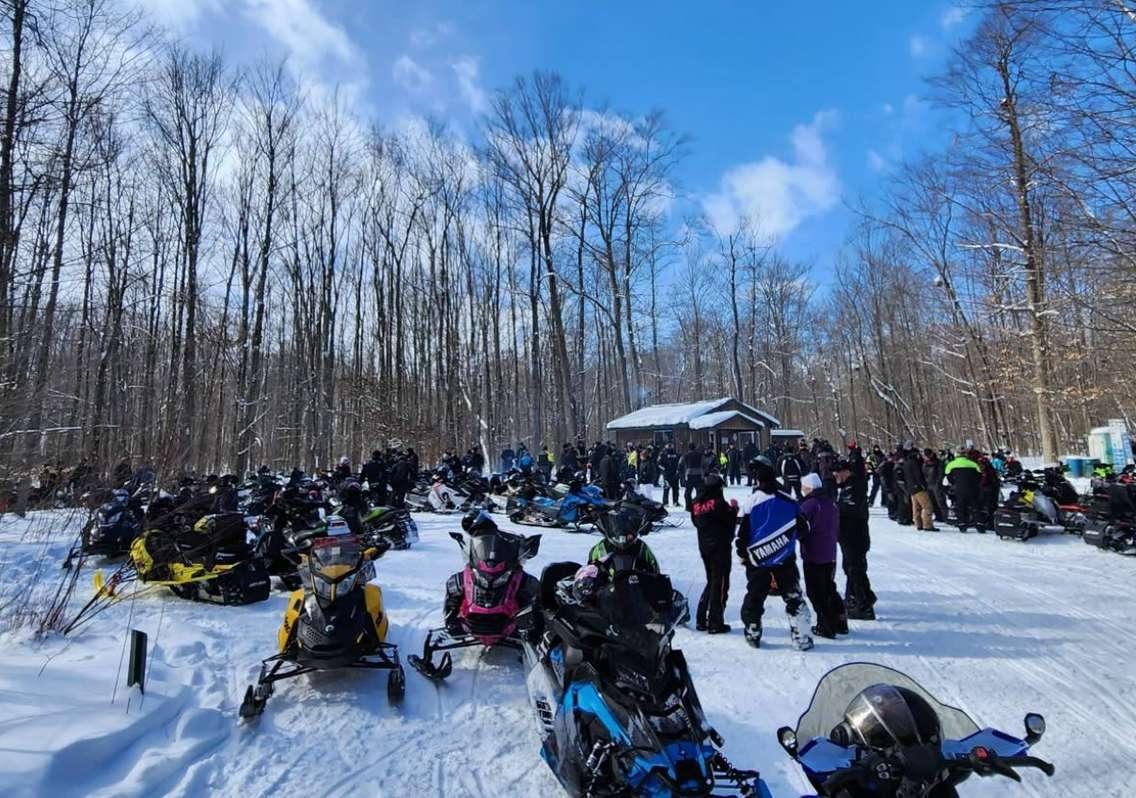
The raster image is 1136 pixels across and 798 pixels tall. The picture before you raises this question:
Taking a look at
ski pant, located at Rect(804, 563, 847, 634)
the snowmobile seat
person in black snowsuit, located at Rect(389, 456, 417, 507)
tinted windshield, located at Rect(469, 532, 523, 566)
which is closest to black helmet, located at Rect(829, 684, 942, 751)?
the snowmobile seat

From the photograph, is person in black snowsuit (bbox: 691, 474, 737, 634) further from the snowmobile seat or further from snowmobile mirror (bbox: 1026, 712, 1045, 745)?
snowmobile mirror (bbox: 1026, 712, 1045, 745)

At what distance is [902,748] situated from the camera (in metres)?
2.09

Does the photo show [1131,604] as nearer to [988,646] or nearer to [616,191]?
[988,646]

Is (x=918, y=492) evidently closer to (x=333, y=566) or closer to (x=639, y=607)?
(x=639, y=607)

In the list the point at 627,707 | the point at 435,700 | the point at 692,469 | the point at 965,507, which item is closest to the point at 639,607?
the point at 627,707

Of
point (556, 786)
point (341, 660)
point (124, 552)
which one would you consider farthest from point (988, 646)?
point (124, 552)

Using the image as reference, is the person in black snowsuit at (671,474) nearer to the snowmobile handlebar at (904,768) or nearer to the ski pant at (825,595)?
the ski pant at (825,595)

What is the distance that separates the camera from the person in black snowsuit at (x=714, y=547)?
6676 mm

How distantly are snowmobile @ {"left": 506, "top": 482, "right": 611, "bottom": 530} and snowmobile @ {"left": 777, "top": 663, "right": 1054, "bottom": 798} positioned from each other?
11.9m

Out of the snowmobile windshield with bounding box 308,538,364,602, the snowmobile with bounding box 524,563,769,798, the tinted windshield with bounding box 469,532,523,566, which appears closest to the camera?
the snowmobile with bounding box 524,563,769,798

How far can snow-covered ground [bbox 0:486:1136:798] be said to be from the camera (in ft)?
12.2

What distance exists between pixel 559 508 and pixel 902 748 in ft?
42.7

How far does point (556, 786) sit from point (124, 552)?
9.12 metres

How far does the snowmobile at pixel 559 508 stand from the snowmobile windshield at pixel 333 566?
918cm
